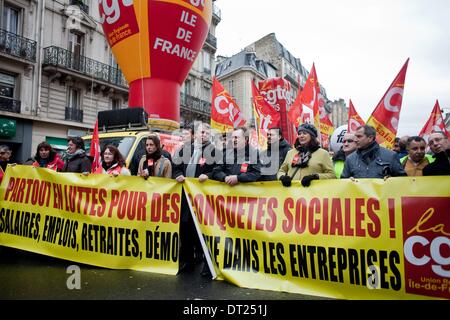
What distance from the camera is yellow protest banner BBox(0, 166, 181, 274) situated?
4309mm

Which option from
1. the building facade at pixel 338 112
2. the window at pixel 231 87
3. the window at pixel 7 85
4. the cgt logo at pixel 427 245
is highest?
the building facade at pixel 338 112

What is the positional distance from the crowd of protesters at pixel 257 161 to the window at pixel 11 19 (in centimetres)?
1560

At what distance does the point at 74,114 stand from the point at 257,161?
18.2 m

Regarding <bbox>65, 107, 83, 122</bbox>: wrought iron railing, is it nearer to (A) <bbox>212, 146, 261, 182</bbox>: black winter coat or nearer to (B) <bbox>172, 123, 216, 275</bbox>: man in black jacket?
(B) <bbox>172, 123, 216, 275</bbox>: man in black jacket

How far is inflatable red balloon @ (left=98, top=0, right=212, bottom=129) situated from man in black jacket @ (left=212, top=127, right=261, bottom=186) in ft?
17.3

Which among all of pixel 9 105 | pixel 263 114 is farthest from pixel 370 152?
pixel 9 105

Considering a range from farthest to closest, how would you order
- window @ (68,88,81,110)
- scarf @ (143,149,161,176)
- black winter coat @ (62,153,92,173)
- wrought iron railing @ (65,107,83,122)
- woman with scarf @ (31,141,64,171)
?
window @ (68,88,81,110), wrought iron railing @ (65,107,83,122), woman with scarf @ (31,141,64,171), black winter coat @ (62,153,92,173), scarf @ (143,149,161,176)

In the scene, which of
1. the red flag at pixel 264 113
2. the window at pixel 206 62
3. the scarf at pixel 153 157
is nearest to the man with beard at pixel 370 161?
the scarf at pixel 153 157

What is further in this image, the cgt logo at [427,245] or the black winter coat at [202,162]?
the black winter coat at [202,162]

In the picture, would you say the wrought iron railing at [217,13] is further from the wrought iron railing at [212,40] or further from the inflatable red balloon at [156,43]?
the inflatable red balloon at [156,43]

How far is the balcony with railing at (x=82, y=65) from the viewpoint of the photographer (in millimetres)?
18859

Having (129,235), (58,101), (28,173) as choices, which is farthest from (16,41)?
(129,235)

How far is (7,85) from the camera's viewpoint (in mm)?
17438

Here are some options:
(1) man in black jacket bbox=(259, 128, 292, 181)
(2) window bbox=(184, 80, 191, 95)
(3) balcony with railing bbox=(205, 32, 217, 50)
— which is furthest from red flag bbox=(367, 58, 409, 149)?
(3) balcony with railing bbox=(205, 32, 217, 50)
